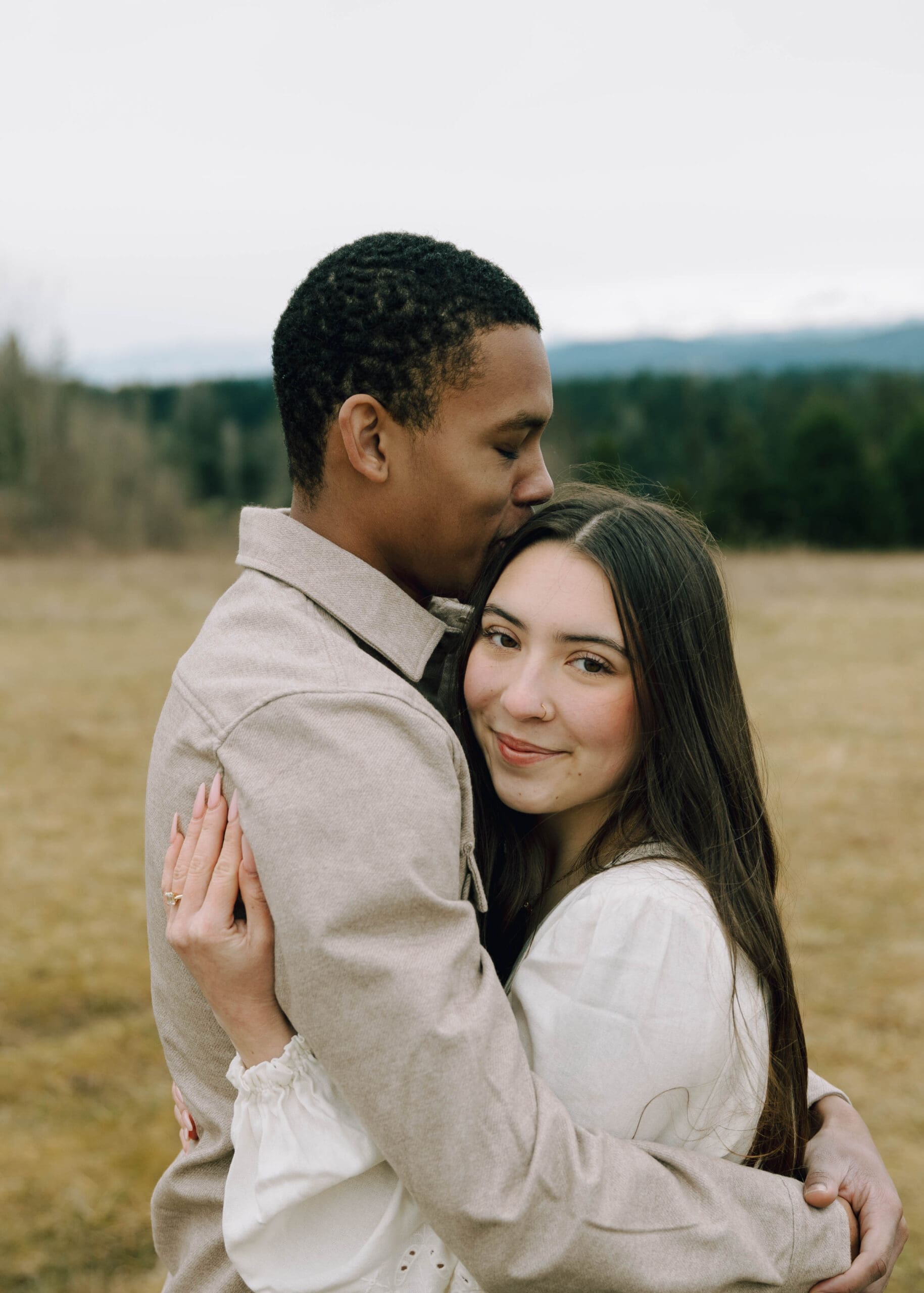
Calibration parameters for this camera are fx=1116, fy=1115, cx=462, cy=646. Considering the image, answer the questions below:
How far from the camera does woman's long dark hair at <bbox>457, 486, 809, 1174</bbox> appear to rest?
1718mm

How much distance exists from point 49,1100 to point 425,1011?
371 centimetres

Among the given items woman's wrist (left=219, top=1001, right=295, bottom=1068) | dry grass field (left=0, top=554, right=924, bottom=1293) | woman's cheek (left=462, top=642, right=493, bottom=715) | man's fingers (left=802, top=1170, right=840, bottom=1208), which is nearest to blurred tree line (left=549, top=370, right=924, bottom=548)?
dry grass field (left=0, top=554, right=924, bottom=1293)

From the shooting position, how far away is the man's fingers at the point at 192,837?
1.41 meters

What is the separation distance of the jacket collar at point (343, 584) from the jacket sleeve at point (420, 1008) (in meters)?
0.25

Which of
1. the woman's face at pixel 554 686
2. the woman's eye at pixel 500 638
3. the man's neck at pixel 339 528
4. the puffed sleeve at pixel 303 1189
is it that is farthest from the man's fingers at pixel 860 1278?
the man's neck at pixel 339 528

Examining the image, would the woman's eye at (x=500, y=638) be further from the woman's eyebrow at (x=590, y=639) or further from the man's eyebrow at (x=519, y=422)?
the man's eyebrow at (x=519, y=422)

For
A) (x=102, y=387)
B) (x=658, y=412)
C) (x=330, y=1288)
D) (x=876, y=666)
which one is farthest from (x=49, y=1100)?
(x=658, y=412)

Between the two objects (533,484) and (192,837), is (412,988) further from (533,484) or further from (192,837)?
(533,484)

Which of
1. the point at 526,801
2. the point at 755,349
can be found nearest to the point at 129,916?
the point at 526,801

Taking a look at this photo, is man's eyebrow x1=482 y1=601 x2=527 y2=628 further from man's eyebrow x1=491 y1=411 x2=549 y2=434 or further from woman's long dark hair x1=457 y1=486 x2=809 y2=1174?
man's eyebrow x1=491 y1=411 x2=549 y2=434

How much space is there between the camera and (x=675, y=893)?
158cm

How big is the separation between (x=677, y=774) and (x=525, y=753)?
0.26 metres

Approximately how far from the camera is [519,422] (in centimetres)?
163

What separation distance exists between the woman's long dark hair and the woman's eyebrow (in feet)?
0.09
